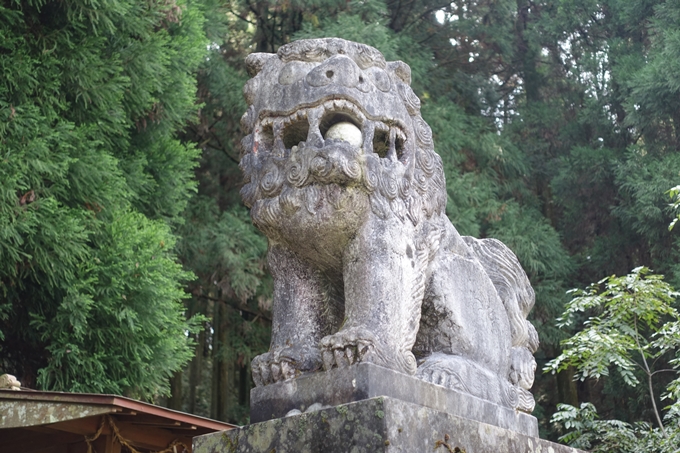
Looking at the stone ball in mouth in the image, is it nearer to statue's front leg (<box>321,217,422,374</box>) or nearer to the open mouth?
the open mouth

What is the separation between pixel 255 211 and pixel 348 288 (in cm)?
47

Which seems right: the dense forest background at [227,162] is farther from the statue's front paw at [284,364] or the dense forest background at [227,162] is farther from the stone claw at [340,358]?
the stone claw at [340,358]

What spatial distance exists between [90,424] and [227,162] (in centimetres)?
588

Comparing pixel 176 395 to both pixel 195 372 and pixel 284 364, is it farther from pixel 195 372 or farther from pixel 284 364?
pixel 284 364

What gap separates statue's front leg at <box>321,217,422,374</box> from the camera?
2844mm

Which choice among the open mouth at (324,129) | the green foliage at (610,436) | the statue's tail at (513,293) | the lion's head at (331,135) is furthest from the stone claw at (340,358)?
the green foliage at (610,436)

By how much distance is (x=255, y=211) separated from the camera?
3186mm

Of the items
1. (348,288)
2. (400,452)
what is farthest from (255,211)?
(400,452)

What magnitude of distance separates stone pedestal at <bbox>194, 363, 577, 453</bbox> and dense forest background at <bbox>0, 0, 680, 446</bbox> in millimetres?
3671

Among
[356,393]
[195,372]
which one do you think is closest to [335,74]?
[356,393]

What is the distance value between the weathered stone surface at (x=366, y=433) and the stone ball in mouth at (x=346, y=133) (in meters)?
1.03

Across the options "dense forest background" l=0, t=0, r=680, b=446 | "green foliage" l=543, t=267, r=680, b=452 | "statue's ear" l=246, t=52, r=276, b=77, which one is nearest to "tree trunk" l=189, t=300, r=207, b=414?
"dense forest background" l=0, t=0, r=680, b=446

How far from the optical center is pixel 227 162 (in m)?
11.0

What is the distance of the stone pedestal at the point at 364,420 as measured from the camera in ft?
8.46
